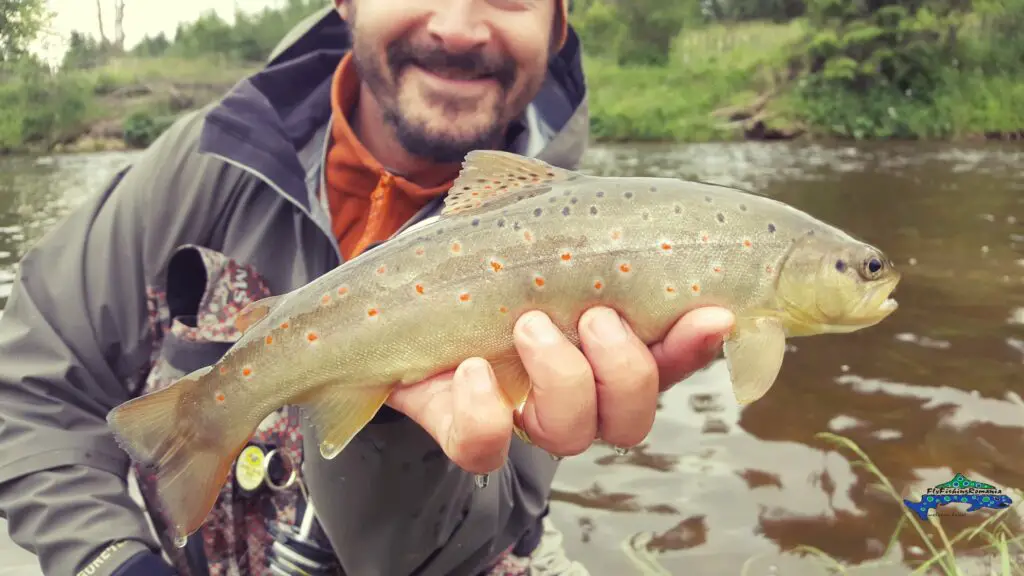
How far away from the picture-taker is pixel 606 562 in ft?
10.3

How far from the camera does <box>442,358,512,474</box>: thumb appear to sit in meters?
1.34

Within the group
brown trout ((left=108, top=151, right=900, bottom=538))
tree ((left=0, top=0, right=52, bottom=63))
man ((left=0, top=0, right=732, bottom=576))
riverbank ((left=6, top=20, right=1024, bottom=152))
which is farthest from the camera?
riverbank ((left=6, top=20, right=1024, bottom=152))

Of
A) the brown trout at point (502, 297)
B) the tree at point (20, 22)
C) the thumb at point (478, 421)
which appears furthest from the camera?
the tree at point (20, 22)

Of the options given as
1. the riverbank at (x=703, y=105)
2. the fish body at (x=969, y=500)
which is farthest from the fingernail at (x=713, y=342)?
the riverbank at (x=703, y=105)

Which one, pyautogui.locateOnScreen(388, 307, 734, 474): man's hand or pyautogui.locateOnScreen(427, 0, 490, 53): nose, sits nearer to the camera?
pyautogui.locateOnScreen(388, 307, 734, 474): man's hand

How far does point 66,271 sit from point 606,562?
2.14m

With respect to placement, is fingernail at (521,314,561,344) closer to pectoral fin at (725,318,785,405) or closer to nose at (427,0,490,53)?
pectoral fin at (725,318,785,405)

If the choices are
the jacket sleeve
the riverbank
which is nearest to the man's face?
the jacket sleeve

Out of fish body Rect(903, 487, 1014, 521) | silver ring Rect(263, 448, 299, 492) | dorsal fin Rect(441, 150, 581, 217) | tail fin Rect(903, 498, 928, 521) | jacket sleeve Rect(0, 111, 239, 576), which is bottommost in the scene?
fish body Rect(903, 487, 1014, 521)

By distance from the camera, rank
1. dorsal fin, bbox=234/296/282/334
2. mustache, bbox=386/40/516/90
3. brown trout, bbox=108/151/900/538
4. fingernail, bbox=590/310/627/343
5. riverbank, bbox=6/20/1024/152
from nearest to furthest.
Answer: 1. fingernail, bbox=590/310/627/343
2. brown trout, bbox=108/151/900/538
3. dorsal fin, bbox=234/296/282/334
4. mustache, bbox=386/40/516/90
5. riverbank, bbox=6/20/1024/152

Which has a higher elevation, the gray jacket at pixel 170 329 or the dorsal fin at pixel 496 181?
the dorsal fin at pixel 496 181

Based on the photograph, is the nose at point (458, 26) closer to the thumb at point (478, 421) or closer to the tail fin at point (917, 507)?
the thumb at point (478, 421)

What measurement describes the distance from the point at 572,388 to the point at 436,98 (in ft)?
4.09

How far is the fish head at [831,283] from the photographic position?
158cm
